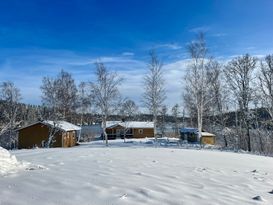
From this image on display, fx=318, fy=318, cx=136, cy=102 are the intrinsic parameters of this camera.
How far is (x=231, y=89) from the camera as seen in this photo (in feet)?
109

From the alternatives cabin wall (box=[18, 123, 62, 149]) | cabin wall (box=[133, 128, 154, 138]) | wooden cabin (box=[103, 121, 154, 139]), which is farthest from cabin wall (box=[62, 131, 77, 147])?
cabin wall (box=[133, 128, 154, 138])

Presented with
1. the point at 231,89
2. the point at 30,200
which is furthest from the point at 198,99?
the point at 30,200

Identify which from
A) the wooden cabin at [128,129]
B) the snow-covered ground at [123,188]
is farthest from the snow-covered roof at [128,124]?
the snow-covered ground at [123,188]

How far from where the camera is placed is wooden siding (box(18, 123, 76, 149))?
37.7 meters

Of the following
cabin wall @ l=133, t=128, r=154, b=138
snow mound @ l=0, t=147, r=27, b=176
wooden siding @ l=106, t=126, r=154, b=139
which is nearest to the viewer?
snow mound @ l=0, t=147, r=27, b=176

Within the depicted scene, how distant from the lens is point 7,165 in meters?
6.99

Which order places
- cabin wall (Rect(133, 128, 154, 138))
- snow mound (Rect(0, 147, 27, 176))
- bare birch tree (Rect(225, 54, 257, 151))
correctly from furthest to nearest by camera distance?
cabin wall (Rect(133, 128, 154, 138)), bare birch tree (Rect(225, 54, 257, 151)), snow mound (Rect(0, 147, 27, 176))

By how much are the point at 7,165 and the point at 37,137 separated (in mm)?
33402

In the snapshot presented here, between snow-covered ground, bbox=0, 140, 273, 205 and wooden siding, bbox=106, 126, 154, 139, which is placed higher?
wooden siding, bbox=106, 126, 154, 139

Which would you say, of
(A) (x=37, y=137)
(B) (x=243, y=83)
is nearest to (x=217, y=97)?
(B) (x=243, y=83)

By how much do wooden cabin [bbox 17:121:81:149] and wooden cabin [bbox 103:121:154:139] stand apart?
14.7m

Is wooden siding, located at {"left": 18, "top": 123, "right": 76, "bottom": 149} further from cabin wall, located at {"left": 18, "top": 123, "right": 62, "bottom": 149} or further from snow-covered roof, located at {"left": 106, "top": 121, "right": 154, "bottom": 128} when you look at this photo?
snow-covered roof, located at {"left": 106, "top": 121, "right": 154, "bottom": 128}

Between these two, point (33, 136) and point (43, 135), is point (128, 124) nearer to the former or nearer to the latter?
point (43, 135)

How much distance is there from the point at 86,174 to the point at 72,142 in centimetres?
3569
